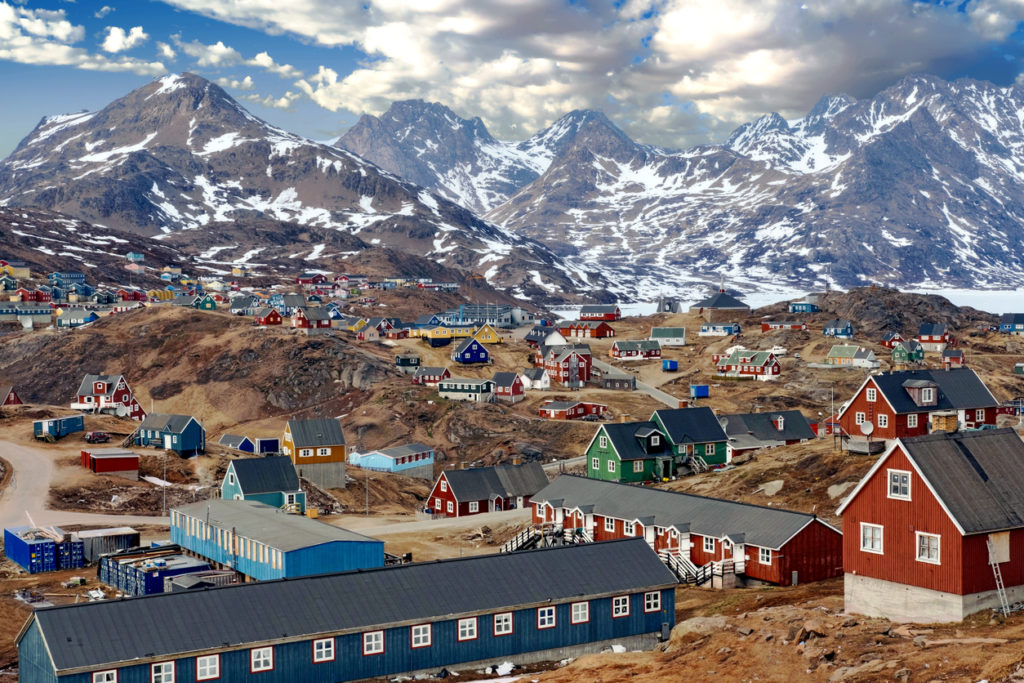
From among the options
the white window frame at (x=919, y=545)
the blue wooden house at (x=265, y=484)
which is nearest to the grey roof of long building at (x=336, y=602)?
the white window frame at (x=919, y=545)

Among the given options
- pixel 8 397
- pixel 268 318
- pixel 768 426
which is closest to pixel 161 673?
pixel 768 426

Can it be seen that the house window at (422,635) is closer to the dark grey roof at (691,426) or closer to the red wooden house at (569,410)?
the dark grey roof at (691,426)

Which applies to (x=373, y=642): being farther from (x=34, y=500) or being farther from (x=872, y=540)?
(x=34, y=500)

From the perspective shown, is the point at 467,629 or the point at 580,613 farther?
the point at 580,613

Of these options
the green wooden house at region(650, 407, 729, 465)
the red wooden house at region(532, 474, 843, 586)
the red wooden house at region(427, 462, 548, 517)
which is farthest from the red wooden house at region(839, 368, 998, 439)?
the red wooden house at region(427, 462, 548, 517)

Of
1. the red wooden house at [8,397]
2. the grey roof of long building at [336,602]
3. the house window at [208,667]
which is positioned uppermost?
the red wooden house at [8,397]

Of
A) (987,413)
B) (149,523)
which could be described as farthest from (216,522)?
(987,413)

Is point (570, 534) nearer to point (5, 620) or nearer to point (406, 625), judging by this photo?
point (406, 625)
